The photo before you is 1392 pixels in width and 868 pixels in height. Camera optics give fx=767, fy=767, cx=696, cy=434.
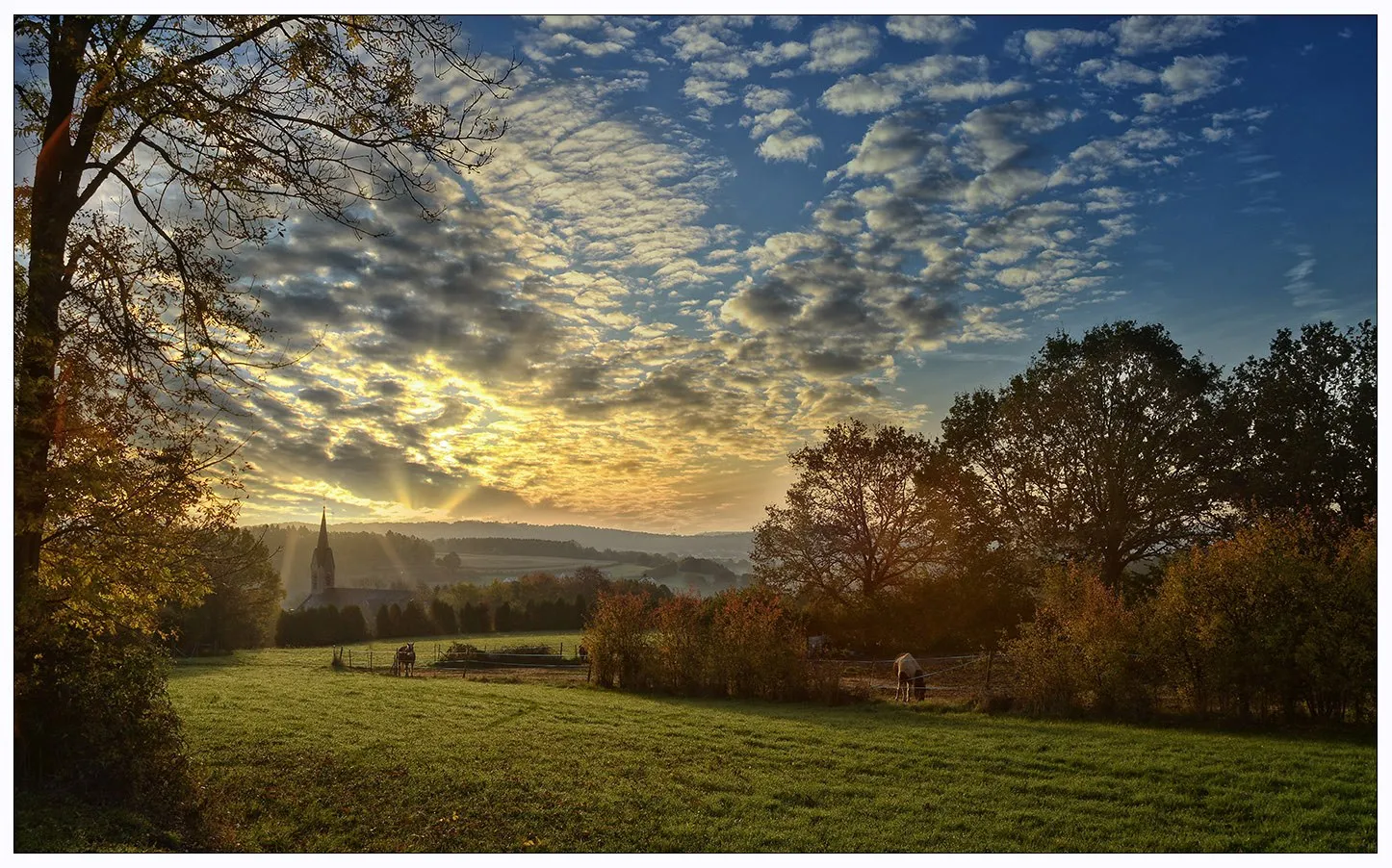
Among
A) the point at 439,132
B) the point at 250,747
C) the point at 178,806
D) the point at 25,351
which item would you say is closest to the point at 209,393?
the point at 25,351

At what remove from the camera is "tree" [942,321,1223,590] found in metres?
26.4

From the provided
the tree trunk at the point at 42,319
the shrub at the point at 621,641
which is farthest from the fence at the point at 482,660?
the tree trunk at the point at 42,319

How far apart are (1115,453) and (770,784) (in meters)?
21.2

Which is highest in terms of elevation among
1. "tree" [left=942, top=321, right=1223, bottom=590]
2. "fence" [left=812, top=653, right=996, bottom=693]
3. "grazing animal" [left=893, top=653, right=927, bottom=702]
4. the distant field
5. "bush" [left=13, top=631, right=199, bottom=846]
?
"tree" [left=942, top=321, right=1223, bottom=590]

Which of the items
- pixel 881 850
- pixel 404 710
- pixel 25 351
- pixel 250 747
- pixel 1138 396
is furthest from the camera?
pixel 1138 396

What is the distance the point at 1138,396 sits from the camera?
26.9 metres

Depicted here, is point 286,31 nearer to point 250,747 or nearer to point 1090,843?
point 250,747

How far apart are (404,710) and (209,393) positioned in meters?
12.4

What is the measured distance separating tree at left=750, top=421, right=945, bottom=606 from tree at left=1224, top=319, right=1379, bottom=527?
10.8 m

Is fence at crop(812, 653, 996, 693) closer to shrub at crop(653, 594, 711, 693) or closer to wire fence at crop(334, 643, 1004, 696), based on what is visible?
wire fence at crop(334, 643, 1004, 696)

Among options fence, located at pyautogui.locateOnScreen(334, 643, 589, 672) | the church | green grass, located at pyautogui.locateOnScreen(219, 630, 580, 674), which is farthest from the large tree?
the church

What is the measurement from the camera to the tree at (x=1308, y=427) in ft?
82.0

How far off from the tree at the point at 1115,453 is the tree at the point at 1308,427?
1.13 meters

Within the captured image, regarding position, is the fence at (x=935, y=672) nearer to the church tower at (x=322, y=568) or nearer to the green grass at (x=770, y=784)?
the green grass at (x=770, y=784)
